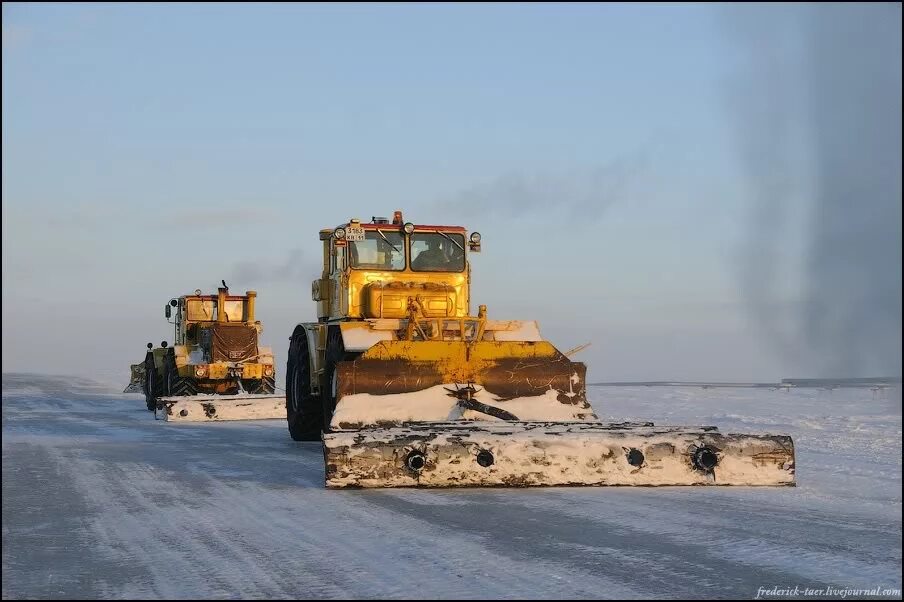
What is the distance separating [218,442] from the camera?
13750 millimetres

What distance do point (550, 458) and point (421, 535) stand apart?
246 cm

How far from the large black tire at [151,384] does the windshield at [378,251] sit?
11.9 metres

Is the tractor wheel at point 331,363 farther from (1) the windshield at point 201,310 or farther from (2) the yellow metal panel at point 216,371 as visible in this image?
(1) the windshield at point 201,310

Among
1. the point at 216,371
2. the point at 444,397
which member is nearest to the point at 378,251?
the point at 444,397

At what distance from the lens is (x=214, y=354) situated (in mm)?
21641

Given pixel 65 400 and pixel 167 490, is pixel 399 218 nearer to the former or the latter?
pixel 167 490

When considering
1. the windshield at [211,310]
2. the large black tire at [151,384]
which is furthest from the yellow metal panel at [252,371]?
the large black tire at [151,384]

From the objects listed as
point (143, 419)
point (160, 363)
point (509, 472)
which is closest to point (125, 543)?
point (509, 472)

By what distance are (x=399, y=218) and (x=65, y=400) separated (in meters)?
18.1

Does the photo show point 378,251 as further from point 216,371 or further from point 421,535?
point 216,371

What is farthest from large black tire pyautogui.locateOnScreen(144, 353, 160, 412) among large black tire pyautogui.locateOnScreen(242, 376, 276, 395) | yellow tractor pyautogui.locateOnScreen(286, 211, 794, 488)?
yellow tractor pyautogui.locateOnScreen(286, 211, 794, 488)

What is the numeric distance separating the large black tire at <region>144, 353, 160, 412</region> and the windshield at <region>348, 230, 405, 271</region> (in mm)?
11915

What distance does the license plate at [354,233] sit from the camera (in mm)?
12531

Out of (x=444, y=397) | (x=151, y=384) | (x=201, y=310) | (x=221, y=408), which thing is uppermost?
(x=201, y=310)
